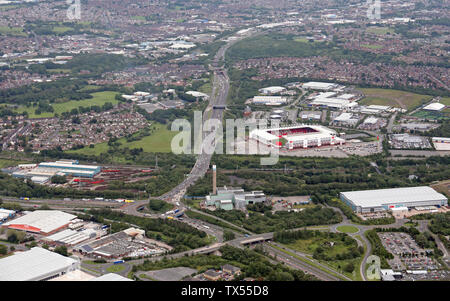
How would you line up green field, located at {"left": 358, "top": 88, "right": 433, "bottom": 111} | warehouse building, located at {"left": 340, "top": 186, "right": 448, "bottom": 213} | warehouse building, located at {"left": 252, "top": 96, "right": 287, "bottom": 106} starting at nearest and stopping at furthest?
warehouse building, located at {"left": 340, "top": 186, "right": 448, "bottom": 213} → green field, located at {"left": 358, "top": 88, "right": 433, "bottom": 111} → warehouse building, located at {"left": 252, "top": 96, "right": 287, "bottom": 106}

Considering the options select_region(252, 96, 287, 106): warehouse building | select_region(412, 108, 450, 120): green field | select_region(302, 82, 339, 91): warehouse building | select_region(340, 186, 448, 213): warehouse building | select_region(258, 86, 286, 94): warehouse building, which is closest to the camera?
select_region(340, 186, 448, 213): warehouse building

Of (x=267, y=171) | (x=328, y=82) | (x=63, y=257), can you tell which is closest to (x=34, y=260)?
(x=63, y=257)

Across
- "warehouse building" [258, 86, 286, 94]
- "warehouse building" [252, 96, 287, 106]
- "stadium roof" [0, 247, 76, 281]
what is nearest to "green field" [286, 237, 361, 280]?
"stadium roof" [0, 247, 76, 281]

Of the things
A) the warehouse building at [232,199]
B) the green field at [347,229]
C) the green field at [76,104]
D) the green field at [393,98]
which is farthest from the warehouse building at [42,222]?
the green field at [393,98]

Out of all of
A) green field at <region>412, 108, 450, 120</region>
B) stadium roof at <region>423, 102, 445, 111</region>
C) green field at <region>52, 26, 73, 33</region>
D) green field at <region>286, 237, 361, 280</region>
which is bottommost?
green field at <region>286, 237, 361, 280</region>

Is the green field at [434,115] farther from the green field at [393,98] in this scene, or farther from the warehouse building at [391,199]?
the warehouse building at [391,199]

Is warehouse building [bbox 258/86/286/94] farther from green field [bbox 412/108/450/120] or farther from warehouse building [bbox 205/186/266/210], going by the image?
warehouse building [bbox 205/186/266/210]
